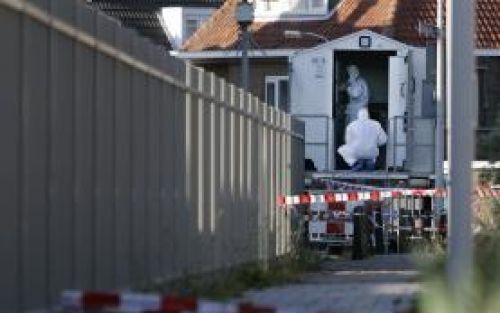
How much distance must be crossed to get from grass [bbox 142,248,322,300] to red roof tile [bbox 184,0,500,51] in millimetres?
21514

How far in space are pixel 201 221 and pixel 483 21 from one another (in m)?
30.1

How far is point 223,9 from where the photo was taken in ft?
161

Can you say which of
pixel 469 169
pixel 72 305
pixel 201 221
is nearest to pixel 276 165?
pixel 201 221

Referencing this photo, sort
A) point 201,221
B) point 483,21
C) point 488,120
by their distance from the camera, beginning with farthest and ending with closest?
point 483,21 < point 488,120 < point 201,221

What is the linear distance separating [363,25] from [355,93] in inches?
184

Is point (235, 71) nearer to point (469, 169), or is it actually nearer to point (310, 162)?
point (310, 162)

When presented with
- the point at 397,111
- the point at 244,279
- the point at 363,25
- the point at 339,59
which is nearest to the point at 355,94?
the point at 339,59

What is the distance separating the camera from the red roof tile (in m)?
43.5

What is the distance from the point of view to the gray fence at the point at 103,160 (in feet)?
31.8

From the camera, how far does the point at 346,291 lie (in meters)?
15.5

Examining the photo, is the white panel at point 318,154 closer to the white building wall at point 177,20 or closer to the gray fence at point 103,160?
the white building wall at point 177,20

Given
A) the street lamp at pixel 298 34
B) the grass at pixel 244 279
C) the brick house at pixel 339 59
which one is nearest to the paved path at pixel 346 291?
the grass at pixel 244 279

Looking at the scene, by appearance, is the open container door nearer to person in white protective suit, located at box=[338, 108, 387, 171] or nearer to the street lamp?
person in white protective suit, located at box=[338, 108, 387, 171]

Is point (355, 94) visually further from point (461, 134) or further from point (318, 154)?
point (461, 134)
